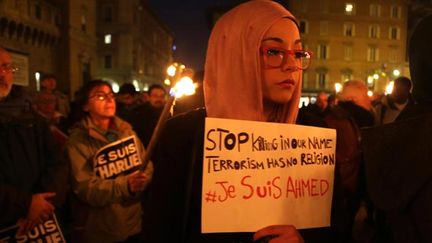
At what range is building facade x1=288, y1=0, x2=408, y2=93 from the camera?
57.3m

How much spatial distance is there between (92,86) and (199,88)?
1095 millimetres

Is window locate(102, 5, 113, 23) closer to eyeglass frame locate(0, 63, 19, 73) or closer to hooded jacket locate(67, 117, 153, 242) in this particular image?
hooded jacket locate(67, 117, 153, 242)

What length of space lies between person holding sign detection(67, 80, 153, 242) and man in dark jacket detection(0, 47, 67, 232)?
20cm

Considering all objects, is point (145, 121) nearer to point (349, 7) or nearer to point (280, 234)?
point (280, 234)

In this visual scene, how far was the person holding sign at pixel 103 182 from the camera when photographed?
342 cm

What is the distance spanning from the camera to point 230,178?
1.58 meters

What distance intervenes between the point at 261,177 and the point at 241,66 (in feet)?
1.45

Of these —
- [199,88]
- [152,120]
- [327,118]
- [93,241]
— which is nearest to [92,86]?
Answer: [199,88]

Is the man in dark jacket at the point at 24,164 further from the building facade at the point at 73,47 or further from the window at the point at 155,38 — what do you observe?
the window at the point at 155,38

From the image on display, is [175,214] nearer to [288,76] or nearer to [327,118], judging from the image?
[288,76]

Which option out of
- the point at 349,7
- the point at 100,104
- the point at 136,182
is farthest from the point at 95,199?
the point at 349,7

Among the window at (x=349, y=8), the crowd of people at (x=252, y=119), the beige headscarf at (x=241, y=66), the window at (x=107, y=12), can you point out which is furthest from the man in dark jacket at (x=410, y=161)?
the window at (x=349, y=8)

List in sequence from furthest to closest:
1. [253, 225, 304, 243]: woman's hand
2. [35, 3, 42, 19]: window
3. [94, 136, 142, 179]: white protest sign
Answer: [35, 3, 42, 19]: window < [94, 136, 142, 179]: white protest sign < [253, 225, 304, 243]: woman's hand

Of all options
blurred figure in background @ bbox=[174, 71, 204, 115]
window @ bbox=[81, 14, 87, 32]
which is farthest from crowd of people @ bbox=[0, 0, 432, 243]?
window @ bbox=[81, 14, 87, 32]
